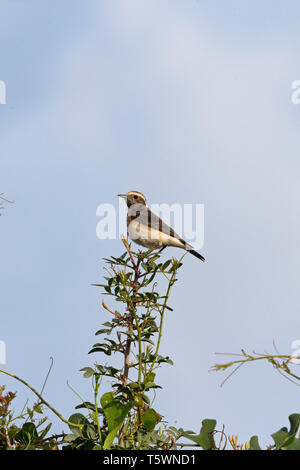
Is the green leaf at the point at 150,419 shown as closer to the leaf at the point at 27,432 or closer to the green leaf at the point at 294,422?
the leaf at the point at 27,432

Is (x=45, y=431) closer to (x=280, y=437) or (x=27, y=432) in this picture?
(x=27, y=432)

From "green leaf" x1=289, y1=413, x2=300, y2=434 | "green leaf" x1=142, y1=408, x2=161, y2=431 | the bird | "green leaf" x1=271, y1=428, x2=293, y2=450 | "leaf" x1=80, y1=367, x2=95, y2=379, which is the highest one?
the bird

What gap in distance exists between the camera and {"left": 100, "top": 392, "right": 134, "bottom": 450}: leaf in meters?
2.70

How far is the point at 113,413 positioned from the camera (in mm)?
2750

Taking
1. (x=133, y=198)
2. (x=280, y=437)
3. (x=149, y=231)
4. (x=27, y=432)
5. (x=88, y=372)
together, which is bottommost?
(x=27, y=432)

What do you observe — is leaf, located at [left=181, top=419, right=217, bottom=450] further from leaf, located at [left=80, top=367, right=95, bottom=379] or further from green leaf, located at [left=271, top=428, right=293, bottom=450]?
leaf, located at [left=80, top=367, right=95, bottom=379]

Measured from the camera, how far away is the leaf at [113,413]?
2699 mm

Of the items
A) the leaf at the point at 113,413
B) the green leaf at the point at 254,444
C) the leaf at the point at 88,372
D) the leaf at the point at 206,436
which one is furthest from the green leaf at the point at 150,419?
the green leaf at the point at 254,444

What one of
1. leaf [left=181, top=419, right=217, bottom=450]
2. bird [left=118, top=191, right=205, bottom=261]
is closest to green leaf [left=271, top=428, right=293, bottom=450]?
leaf [left=181, top=419, right=217, bottom=450]

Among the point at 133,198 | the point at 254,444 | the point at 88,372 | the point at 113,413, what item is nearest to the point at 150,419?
the point at 113,413

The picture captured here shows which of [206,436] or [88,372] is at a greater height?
[88,372]
